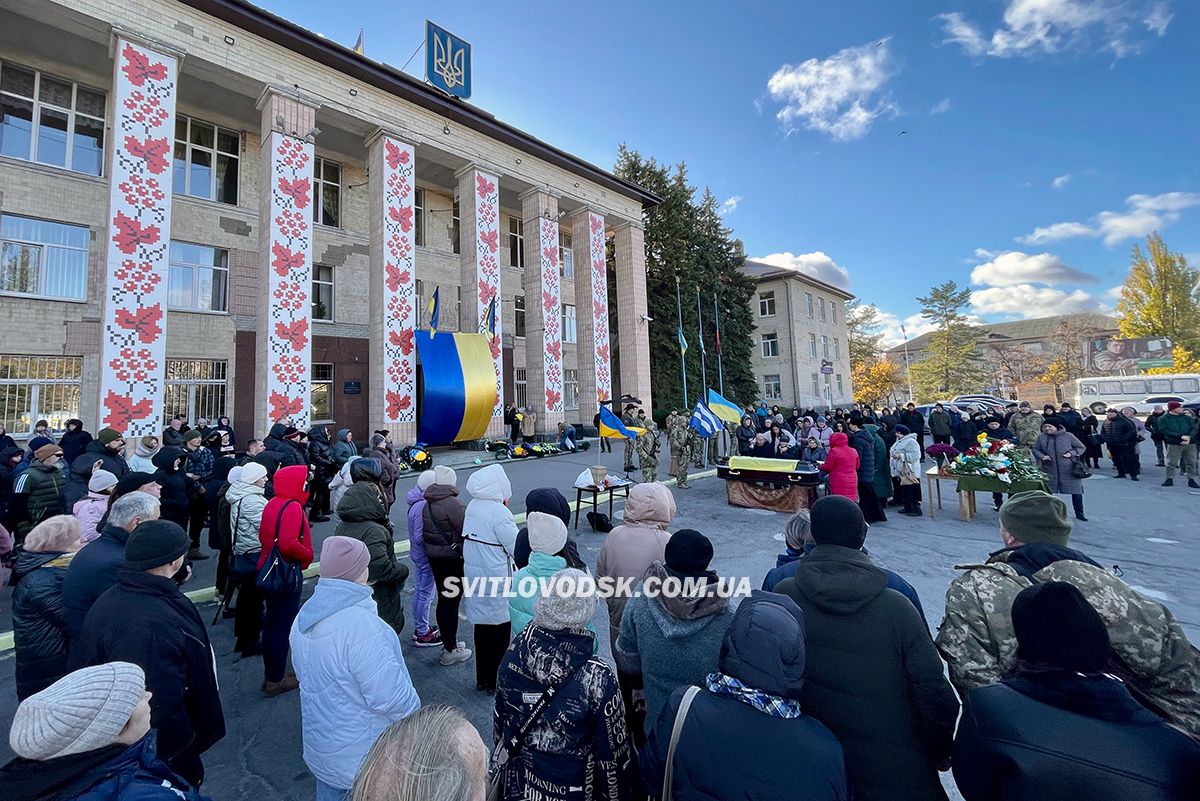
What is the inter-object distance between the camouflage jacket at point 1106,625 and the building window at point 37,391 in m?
19.0

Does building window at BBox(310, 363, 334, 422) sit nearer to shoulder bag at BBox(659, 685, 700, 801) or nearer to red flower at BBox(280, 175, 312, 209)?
red flower at BBox(280, 175, 312, 209)

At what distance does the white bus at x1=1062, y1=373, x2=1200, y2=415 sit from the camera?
2680 cm

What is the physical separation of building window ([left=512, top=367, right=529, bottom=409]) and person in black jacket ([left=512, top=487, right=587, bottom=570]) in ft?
63.9

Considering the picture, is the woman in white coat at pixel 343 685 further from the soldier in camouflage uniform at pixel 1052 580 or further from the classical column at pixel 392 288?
the classical column at pixel 392 288

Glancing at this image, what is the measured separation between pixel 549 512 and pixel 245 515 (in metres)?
2.89

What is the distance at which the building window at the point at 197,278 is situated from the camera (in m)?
14.8

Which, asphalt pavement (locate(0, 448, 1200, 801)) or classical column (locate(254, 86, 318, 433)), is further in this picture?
classical column (locate(254, 86, 318, 433))

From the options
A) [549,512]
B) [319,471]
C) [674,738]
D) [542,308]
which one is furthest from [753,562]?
[542,308]

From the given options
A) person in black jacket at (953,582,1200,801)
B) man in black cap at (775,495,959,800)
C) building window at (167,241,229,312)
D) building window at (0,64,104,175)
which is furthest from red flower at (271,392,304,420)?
person in black jacket at (953,582,1200,801)

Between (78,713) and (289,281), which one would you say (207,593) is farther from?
(289,281)

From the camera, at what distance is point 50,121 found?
13.2 metres

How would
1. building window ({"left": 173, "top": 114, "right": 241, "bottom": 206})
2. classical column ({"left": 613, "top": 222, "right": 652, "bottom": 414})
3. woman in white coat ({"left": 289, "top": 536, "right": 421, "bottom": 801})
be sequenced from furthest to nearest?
classical column ({"left": 613, "top": 222, "right": 652, "bottom": 414}) < building window ({"left": 173, "top": 114, "right": 241, "bottom": 206}) < woman in white coat ({"left": 289, "top": 536, "right": 421, "bottom": 801})

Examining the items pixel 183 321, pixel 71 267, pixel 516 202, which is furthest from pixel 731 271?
pixel 71 267

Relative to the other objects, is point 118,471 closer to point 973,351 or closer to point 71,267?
point 71,267
